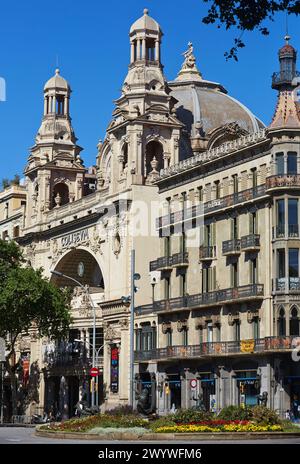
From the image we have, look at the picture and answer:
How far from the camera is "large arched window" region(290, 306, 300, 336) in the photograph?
221 feet

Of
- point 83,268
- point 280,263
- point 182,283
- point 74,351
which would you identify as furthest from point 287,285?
point 83,268

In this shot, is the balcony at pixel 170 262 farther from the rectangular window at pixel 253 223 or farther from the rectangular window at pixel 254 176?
the rectangular window at pixel 254 176

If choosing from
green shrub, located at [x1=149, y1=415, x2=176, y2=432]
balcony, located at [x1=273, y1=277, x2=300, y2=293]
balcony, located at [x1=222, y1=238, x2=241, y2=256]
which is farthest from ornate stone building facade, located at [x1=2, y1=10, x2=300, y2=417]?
green shrub, located at [x1=149, y1=415, x2=176, y2=432]

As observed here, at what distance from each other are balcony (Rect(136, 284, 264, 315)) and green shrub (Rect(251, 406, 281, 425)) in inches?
931

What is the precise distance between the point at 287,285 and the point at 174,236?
625 inches

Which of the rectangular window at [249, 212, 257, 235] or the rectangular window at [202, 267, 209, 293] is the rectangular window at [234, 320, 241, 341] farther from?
the rectangular window at [249, 212, 257, 235]

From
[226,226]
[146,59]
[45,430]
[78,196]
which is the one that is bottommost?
[45,430]

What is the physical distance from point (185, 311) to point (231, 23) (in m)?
54.3

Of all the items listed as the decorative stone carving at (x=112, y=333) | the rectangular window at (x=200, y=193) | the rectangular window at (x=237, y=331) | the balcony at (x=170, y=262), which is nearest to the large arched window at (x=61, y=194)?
the decorative stone carving at (x=112, y=333)

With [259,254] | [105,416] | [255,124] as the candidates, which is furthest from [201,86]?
[105,416]

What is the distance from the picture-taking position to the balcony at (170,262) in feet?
261

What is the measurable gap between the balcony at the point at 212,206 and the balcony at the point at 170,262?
8.65 ft

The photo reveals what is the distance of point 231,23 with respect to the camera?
26.1 m

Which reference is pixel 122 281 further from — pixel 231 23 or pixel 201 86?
pixel 231 23
